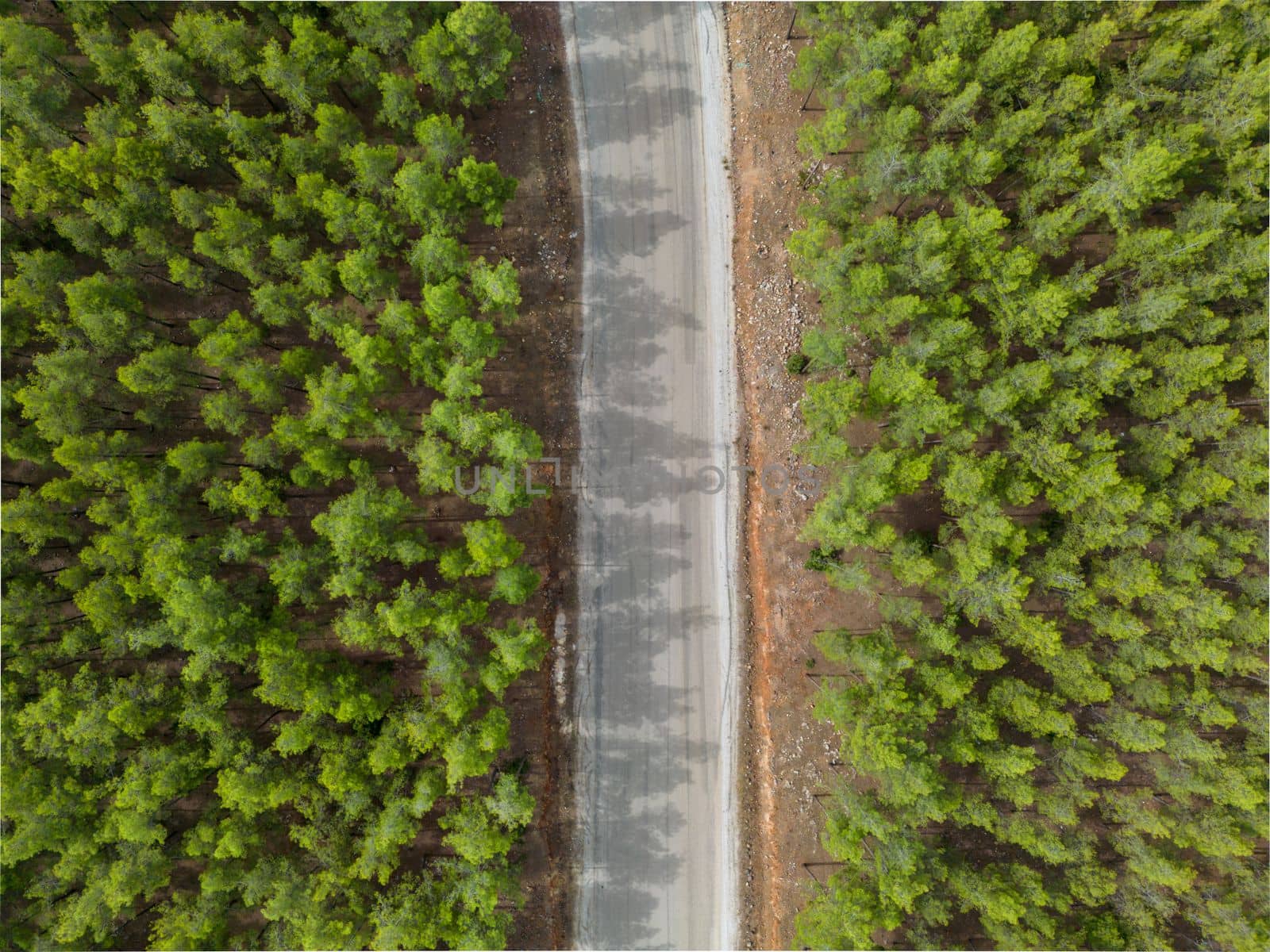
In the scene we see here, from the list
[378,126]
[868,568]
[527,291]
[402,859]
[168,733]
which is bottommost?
[402,859]

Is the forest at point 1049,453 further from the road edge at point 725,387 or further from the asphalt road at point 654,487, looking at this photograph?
the asphalt road at point 654,487

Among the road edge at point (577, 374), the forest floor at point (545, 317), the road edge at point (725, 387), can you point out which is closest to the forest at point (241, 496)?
the forest floor at point (545, 317)

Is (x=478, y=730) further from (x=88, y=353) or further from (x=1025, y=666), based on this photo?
(x=1025, y=666)

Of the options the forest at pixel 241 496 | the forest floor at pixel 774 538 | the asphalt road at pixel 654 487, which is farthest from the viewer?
the asphalt road at pixel 654 487

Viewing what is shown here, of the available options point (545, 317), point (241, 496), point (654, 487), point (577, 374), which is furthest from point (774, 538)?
point (241, 496)

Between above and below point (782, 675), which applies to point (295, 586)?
above

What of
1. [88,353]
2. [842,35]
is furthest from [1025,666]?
[88,353]

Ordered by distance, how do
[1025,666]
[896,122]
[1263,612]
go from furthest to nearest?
[1025,666], [1263,612], [896,122]
